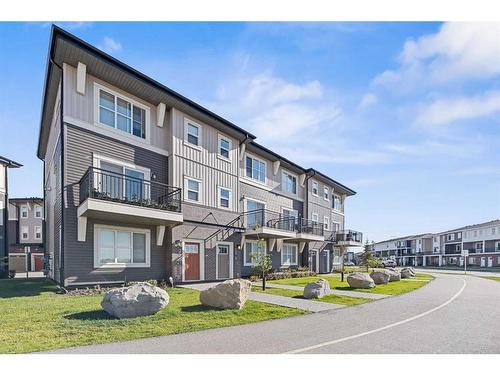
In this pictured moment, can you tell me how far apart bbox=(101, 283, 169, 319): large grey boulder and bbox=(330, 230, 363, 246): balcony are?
29.4 m

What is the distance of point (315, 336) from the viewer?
767 centimetres

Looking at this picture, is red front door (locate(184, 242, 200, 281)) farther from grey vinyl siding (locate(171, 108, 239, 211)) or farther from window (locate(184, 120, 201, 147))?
window (locate(184, 120, 201, 147))

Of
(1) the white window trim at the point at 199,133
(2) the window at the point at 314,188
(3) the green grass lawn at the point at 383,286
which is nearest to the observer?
(3) the green grass lawn at the point at 383,286

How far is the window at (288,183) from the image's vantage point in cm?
2919

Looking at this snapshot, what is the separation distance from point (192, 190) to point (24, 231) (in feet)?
127

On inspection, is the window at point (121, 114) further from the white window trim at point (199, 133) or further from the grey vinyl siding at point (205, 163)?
the white window trim at point (199, 133)

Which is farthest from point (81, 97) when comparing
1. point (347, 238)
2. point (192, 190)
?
point (347, 238)

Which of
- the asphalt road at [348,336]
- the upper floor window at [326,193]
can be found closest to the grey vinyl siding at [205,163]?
the asphalt road at [348,336]

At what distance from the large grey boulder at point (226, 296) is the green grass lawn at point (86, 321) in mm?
265

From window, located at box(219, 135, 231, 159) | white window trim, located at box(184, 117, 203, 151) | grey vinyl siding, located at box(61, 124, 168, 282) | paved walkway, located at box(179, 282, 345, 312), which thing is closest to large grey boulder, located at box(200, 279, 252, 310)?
paved walkway, located at box(179, 282, 345, 312)

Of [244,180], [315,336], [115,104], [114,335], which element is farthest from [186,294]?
[244,180]

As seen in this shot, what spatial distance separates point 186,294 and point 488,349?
34.8ft

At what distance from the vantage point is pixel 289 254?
28969 mm

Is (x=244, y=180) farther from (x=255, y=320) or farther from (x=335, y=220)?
(x=335, y=220)
